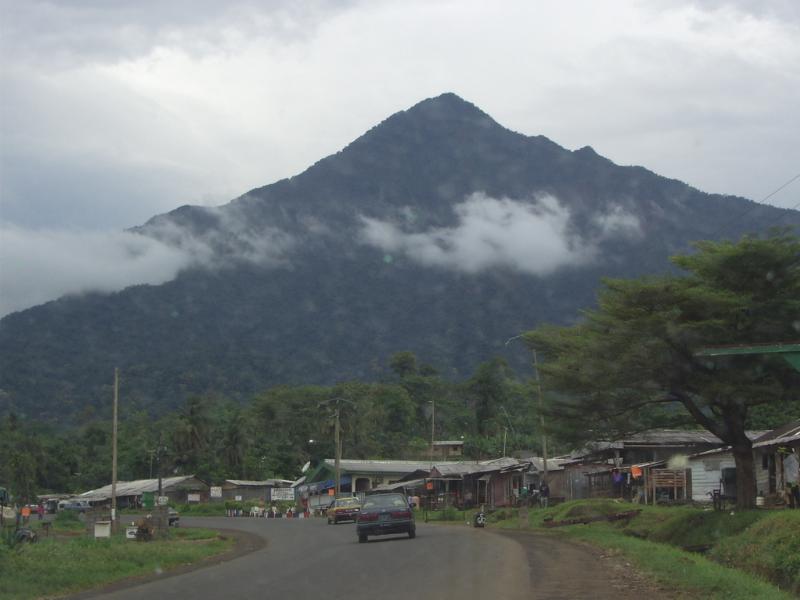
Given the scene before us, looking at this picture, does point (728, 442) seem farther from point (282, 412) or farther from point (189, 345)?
point (189, 345)

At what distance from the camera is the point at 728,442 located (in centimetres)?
2984

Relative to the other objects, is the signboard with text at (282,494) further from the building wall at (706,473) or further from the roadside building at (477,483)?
the building wall at (706,473)

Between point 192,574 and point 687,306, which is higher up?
point 687,306

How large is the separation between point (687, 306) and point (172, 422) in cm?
8520

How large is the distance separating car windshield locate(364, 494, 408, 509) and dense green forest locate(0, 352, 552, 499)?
6278cm

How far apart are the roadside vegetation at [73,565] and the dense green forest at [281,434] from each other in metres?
68.8

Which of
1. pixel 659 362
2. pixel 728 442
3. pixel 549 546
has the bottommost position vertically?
pixel 549 546

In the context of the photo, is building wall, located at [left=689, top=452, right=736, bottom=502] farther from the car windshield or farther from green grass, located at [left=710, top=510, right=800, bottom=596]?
green grass, located at [left=710, top=510, right=800, bottom=596]

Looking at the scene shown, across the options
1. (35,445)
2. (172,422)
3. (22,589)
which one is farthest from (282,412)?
(22,589)

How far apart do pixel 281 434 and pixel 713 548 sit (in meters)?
90.7

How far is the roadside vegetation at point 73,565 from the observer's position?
18.6 metres

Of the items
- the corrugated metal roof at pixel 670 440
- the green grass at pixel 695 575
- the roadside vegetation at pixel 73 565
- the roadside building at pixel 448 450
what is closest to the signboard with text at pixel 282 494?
the roadside building at pixel 448 450

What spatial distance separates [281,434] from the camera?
366 feet

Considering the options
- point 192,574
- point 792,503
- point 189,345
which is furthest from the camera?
point 189,345
